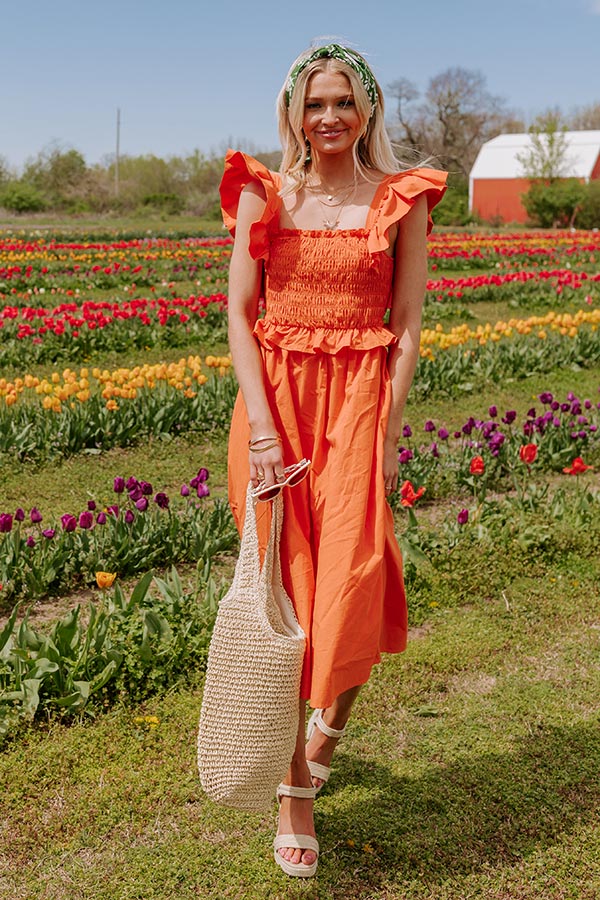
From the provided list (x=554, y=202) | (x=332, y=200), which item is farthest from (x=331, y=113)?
(x=554, y=202)

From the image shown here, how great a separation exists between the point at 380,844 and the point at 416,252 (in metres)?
1.77

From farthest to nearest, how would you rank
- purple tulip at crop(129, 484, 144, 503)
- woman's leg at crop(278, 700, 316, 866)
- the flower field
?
purple tulip at crop(129, 484, 144, 503) < the flower field < woman's leg at crop(278, 700, 316, 866)

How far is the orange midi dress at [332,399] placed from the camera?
259 centimetres

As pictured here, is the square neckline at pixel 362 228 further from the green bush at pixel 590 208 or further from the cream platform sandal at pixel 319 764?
the green bush at pixel 590 208

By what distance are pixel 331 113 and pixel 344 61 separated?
0.13 m

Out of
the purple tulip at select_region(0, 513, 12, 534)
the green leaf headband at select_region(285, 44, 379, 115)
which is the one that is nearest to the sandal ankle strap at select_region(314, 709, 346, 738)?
the green leaf headband at select_region(285, 44, 379, 115)

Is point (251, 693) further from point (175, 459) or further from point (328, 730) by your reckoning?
point (175, 459)

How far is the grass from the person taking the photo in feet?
9.11

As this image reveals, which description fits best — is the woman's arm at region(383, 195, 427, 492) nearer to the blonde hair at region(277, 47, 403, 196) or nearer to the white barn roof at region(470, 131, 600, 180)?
the blonde hair at region(277, 47, 403, 196)

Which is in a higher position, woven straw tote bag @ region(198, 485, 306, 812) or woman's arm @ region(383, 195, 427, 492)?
woman's arm @ region(383, 195, 427, 492)

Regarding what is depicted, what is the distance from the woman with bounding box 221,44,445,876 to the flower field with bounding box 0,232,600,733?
4.38 ft

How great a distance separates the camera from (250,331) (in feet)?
8.89

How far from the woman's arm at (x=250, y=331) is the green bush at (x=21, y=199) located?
5192 centimetres

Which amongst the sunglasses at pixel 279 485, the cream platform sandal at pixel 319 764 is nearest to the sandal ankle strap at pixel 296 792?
the cream platform sandal at pixel 319 764
